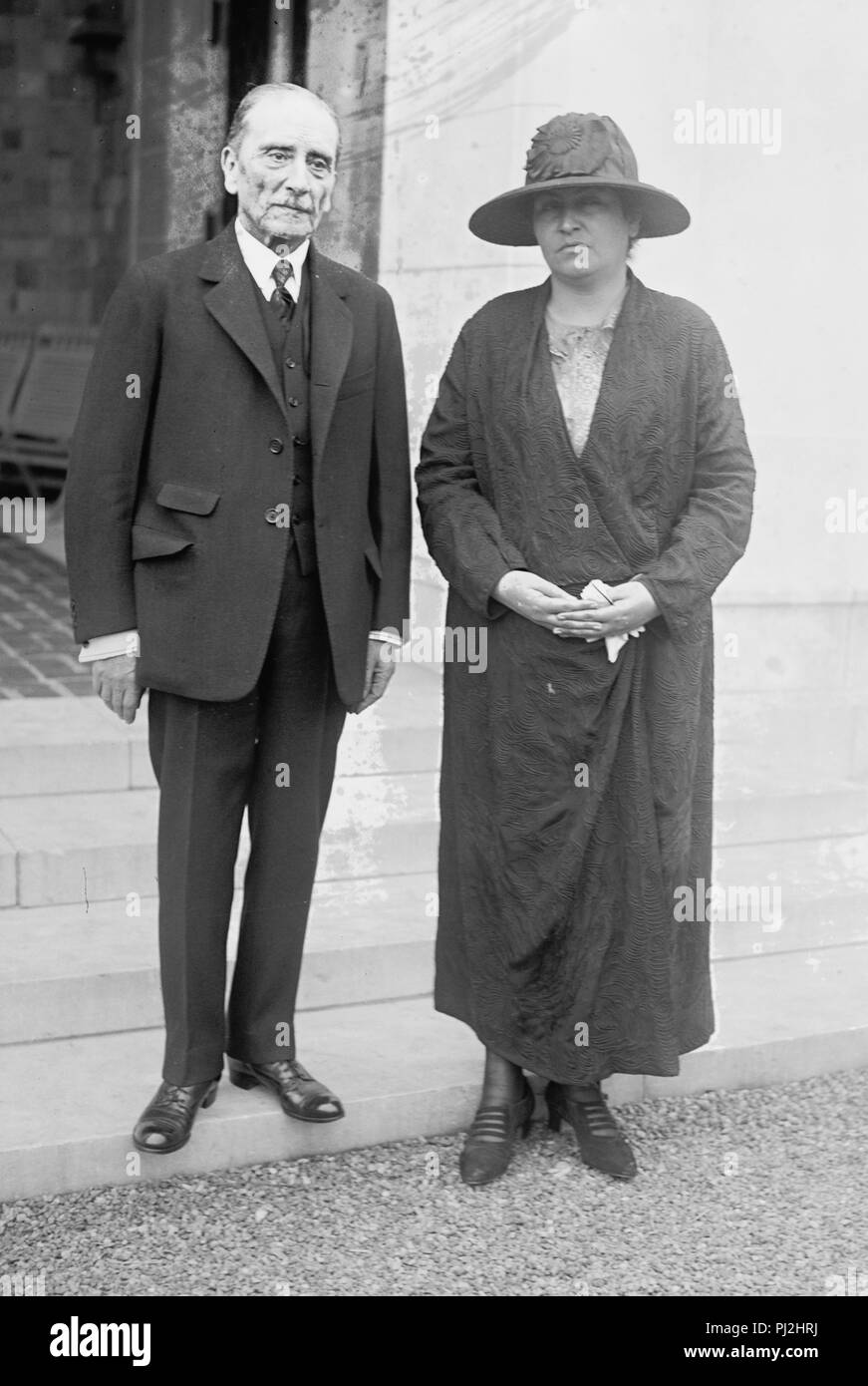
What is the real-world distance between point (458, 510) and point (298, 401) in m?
0.45

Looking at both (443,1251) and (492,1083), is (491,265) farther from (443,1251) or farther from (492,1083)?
(443,1251)

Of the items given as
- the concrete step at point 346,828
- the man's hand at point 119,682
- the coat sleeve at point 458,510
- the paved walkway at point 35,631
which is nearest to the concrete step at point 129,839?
the concrete step at point 346,828

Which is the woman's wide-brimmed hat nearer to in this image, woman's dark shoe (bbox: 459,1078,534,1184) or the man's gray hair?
the man's gray hair

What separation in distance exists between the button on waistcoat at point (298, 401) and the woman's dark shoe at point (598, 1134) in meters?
1.33

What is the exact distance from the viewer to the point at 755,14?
620 centimetres

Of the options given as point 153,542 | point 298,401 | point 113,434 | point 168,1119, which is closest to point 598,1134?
point 168,1119

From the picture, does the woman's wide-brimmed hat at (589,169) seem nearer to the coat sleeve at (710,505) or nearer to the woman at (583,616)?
the woman at (583,616)

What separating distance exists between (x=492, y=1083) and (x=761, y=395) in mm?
3659

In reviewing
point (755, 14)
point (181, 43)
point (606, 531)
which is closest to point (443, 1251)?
point (606, 531)

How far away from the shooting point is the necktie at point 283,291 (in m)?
3.20

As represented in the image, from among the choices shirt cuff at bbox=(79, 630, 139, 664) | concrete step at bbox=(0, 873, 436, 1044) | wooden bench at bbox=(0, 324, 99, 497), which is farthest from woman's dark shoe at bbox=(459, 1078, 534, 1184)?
wooden bench at bbox=(0, 324, 99, 497)

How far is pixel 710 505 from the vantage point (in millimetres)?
3396

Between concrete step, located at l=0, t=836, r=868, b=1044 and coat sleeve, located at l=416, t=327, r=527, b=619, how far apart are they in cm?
126

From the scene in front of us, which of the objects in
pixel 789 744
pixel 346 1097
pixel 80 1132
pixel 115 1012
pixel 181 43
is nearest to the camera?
pixel 80 1132
